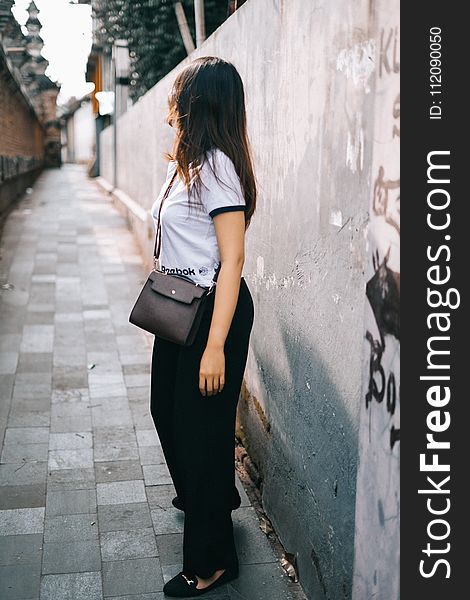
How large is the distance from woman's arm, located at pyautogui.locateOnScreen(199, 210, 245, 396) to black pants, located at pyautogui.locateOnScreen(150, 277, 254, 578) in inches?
4.1

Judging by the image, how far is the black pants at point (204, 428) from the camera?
2.90m

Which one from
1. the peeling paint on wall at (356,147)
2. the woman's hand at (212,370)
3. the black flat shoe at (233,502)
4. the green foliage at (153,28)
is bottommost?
the black flat shoe at (233,502)

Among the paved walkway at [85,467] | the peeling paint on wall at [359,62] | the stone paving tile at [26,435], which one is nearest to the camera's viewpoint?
the peeling paint on wall at [359,62]

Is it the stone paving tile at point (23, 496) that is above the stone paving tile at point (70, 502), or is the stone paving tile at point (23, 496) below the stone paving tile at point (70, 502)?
above

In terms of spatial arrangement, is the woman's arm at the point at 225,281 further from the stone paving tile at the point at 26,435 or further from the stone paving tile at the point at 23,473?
the stone paving tile at the point at 26,435

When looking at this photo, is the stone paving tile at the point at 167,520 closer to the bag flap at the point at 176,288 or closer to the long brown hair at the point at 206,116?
the bag flap at the point at 176,288

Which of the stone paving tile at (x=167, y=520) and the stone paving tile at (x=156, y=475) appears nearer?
the stone paving tile at (x=167, y=520)

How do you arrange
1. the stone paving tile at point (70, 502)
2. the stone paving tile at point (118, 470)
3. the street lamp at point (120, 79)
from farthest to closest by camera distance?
the street lamp at point (120, 79), the stone paving tile at point (118, 470), the stone paving tile at point (70, 502)

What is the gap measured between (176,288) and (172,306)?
0.07 metres

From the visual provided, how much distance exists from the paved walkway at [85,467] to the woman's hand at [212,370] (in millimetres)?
872

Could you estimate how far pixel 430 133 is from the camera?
1867 mm

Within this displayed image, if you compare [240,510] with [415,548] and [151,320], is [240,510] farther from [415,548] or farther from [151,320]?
[415,548]

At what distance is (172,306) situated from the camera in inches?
111

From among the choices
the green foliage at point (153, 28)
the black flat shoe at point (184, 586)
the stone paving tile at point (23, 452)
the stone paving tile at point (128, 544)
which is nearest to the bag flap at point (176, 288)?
the black flat shoe at point (184, 586)
